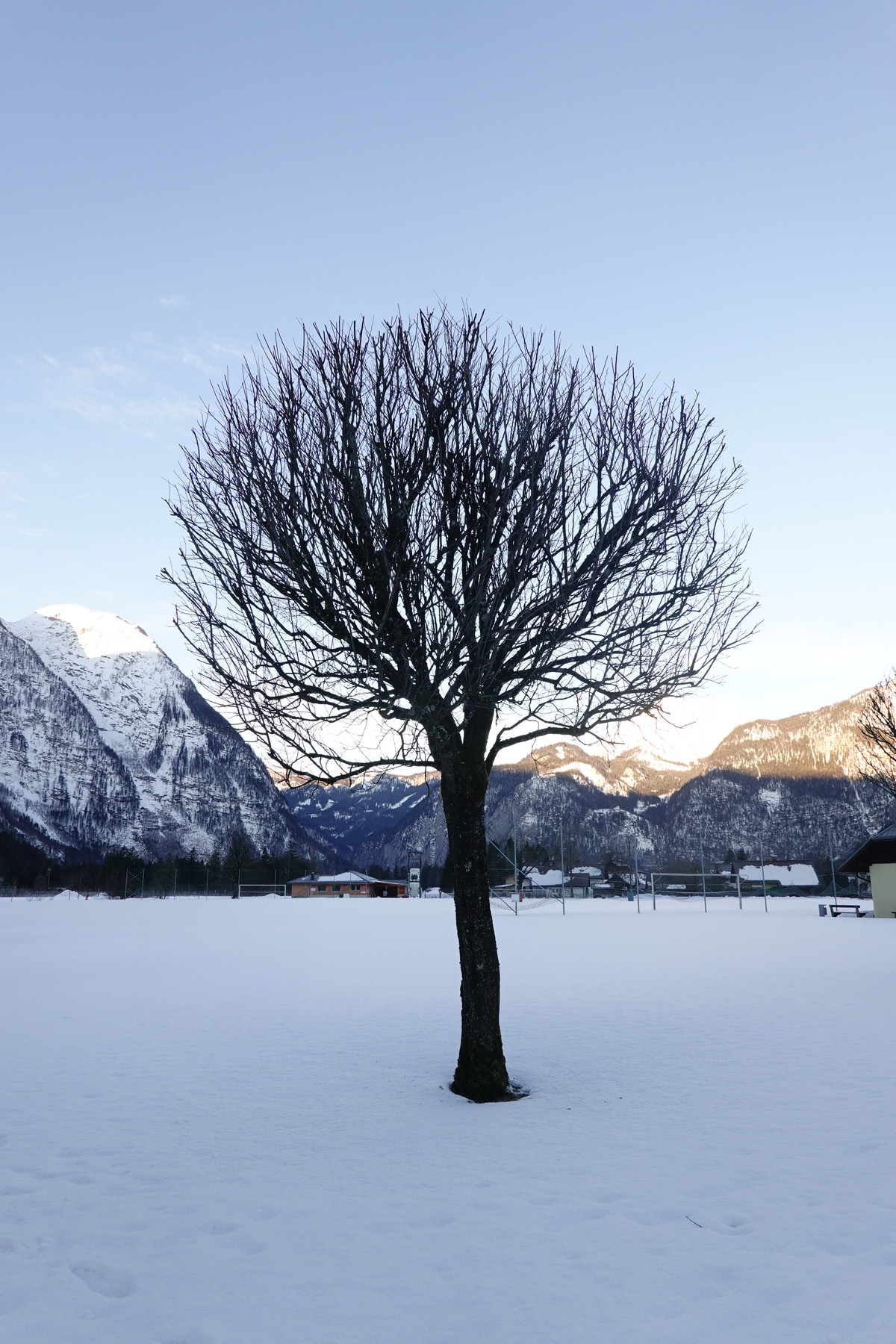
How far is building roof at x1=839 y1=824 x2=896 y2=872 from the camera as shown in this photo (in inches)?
1275

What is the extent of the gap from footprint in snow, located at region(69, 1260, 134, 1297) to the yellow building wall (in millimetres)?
34377

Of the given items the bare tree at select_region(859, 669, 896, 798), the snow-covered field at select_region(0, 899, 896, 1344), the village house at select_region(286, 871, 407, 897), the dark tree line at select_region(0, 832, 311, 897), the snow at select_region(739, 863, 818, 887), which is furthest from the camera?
the village house at select_region(286, 871, 407, 897)

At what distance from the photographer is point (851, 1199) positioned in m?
4.60

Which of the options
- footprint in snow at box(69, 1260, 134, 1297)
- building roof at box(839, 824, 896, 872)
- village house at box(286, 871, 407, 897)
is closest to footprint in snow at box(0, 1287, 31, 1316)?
footprint in snow at box(69, 1260, 134, 1297)

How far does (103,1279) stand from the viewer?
12.7 ft

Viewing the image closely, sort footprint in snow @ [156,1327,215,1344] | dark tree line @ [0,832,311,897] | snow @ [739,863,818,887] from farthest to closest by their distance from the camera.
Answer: dark tree line @ [0,832,311,897] → snow @ [739,863,818,887] → footprint in snow @ [156,1327,215,1344]

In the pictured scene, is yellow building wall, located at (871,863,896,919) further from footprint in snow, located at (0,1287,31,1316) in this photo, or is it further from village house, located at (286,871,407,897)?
village house, located at (286,871,407,897)

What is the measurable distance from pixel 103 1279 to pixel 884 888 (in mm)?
35186

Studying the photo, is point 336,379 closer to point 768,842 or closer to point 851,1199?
point 851,1199

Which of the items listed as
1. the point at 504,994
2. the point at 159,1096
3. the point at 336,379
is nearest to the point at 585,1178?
the point at 159,1096

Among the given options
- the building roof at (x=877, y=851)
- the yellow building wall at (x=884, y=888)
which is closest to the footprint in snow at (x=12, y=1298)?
the building roof at (x=877, y=851)

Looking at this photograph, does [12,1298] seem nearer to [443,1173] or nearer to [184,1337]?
[184,1337]

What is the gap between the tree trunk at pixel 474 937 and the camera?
7.20 m

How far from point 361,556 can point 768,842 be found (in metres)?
163
